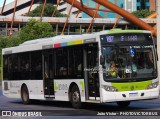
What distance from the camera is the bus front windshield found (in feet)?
54.3

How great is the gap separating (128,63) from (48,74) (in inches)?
190

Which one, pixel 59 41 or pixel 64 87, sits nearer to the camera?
pixel 64 87

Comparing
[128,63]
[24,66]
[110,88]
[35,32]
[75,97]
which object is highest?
[35,32]

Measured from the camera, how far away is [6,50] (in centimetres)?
2511

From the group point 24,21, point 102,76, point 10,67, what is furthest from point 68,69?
point 24,21

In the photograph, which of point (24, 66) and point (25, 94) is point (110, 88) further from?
point (25, 94)

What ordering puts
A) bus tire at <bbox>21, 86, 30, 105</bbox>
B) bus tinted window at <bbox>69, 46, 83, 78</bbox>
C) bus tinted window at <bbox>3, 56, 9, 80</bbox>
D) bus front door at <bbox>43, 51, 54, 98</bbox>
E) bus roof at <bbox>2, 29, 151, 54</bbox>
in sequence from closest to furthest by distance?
bus roof at <bbox>2, 29, 151, 54</bbox>
bus tinted window at <bbox>69, 46, 83, 78</bbox>
bus front door at <bbox>43, 51, 54, 98</bbox>
bus tire at <bbox>21, 86, 30, 105</bbox>
bus tinted window at <bbox>3, 56, 9, 80</bbox>

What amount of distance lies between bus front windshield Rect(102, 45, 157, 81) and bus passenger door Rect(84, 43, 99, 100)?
19.6 inches

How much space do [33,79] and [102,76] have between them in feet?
20.2

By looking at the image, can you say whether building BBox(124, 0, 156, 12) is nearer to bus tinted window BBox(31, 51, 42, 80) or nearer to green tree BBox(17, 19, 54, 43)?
green tree BBox(17, 19, 54, 43)

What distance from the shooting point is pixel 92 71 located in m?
17.2

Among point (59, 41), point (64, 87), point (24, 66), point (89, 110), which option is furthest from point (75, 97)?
point (24, 66)

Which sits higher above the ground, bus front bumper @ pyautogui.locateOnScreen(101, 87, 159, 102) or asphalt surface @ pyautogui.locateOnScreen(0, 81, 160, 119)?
bus front bumper @ pyautogui.locateOnScreen(101, 87, 159, 102)

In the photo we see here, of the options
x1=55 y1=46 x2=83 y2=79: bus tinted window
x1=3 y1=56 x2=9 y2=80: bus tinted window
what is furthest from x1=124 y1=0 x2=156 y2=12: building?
x1=55 y1=46 x2=83 y2=79: bus tinted window
